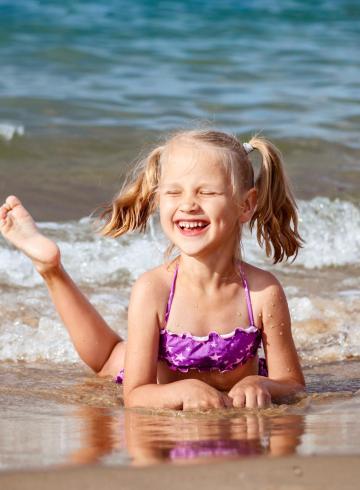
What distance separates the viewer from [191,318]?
3.85 metres

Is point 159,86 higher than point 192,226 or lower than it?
higher

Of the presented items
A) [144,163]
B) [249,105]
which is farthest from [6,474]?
[249,105]

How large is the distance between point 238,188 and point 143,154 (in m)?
4.73

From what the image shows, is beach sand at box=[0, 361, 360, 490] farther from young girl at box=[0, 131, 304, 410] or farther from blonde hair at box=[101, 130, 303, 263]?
blonde hair at box=[101, 130, 303, 263]

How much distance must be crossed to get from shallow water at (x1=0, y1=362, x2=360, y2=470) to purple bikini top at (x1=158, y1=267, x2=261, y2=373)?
0.25 meters

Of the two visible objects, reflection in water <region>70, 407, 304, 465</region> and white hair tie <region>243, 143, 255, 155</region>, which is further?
white hair tie <region>243, 143, 255, 155</region>

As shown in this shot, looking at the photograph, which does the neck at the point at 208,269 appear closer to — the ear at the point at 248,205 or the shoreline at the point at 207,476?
the ear at the point at 248,205

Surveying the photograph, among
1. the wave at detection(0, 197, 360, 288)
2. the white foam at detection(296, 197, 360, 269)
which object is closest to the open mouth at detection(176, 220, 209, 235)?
the wave at detection(0, 197, 360, 288)

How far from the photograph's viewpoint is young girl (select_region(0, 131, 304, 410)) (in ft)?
12.3

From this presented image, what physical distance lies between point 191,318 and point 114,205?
51 cm

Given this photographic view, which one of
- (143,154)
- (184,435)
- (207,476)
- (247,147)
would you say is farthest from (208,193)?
(143,154)

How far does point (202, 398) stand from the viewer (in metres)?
3.53

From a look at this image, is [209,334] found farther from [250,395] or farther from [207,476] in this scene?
[207,476]

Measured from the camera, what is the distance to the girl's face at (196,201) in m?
3.73
